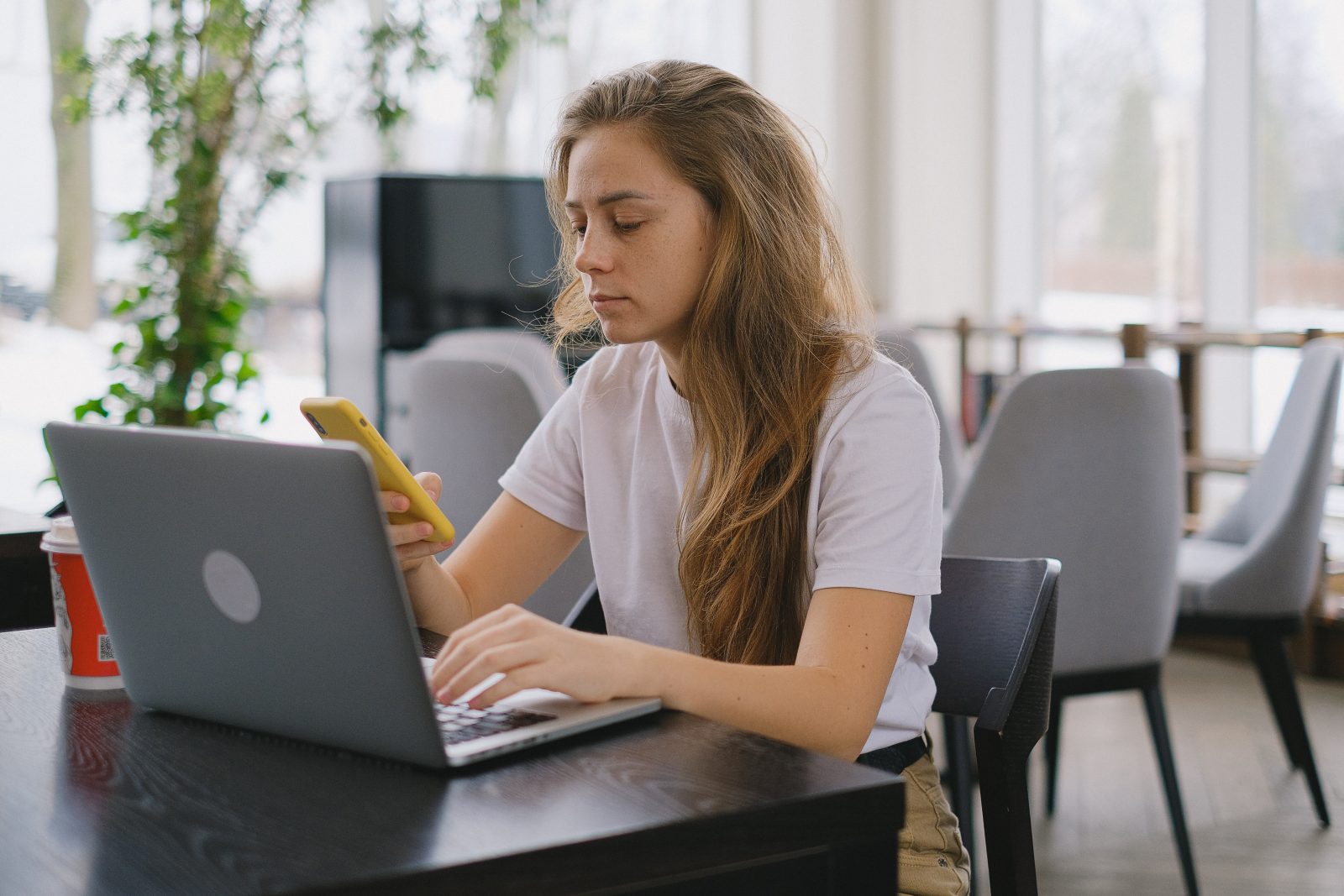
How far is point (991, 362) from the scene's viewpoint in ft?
20.2

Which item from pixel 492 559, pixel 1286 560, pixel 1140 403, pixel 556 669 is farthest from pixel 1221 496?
pixel 556 669

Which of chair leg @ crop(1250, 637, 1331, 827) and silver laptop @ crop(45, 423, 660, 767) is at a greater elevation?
silver laptop @ crop(45, 423, 660, 767)

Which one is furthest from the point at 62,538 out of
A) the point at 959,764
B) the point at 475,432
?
the point at 959,764

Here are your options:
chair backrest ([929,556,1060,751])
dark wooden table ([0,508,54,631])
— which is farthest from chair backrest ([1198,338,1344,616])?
dark wooden table ([0,508,54,631])

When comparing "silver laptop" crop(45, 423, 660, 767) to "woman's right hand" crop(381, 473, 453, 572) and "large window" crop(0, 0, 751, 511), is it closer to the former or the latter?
"woman's right hand" crop(381, 473, 453, 572)

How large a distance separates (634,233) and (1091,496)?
1380mm

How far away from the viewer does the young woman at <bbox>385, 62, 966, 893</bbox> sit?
1.27 metres

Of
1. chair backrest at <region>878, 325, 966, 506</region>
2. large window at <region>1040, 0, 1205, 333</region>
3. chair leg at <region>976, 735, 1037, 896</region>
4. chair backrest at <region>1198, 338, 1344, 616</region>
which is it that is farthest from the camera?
large window at <region>1040, 0, 1205, 333</region>

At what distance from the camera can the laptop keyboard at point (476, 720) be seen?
1008 mm

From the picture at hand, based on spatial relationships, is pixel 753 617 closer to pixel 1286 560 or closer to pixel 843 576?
pixel 843 576

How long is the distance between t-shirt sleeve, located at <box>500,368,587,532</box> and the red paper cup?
0.51 m

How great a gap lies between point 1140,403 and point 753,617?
138 cm

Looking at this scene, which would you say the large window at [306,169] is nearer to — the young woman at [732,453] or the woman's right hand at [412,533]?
the young woman at [732,453]

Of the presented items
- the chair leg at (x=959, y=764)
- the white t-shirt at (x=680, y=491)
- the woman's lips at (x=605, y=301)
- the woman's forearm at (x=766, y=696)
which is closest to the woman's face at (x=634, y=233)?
the woman's lips at (x=605, y=301)
